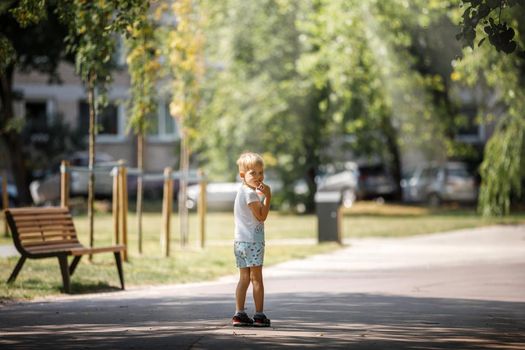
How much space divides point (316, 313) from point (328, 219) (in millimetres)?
12651

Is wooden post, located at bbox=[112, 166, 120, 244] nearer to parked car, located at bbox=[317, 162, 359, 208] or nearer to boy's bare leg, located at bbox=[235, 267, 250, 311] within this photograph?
boy's bare leg, located at bbox=[235, 267, 250, 311]

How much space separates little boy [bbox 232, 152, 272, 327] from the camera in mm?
10688

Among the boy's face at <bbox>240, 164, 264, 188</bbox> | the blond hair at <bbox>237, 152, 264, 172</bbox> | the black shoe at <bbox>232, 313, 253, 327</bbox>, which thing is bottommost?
the black shoe at <bbox>232, 313, 253, 327</bbox>

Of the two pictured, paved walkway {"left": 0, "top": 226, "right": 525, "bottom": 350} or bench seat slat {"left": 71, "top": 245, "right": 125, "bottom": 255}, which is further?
bench seat slat {"left": 71, "top": 245, "right": 125, "bottom": 255}

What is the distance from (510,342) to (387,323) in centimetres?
154

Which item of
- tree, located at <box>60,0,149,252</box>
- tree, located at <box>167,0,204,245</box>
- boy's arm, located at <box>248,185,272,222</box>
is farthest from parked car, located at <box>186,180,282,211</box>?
boy's arm, located at <box>248,185,272,222</box>

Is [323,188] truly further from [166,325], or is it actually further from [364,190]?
[166,325]

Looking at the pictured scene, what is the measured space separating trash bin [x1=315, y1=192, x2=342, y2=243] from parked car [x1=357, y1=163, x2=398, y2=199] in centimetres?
2576

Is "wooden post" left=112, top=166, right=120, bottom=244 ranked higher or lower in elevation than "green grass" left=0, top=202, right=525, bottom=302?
higher

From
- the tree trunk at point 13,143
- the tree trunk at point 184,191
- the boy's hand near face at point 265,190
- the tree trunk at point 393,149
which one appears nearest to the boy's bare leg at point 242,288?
the boy's hand near face at point 265,190

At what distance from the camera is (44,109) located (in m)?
54.5

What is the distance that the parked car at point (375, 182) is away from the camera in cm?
5041

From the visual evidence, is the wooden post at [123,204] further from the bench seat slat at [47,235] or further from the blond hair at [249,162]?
the blond hair at [249,162]

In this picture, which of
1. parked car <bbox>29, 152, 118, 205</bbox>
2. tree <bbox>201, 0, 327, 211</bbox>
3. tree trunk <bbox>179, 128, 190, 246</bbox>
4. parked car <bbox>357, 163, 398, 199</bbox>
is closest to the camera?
tree trunk <bbox>179, 128, 190, 246</bbox>
